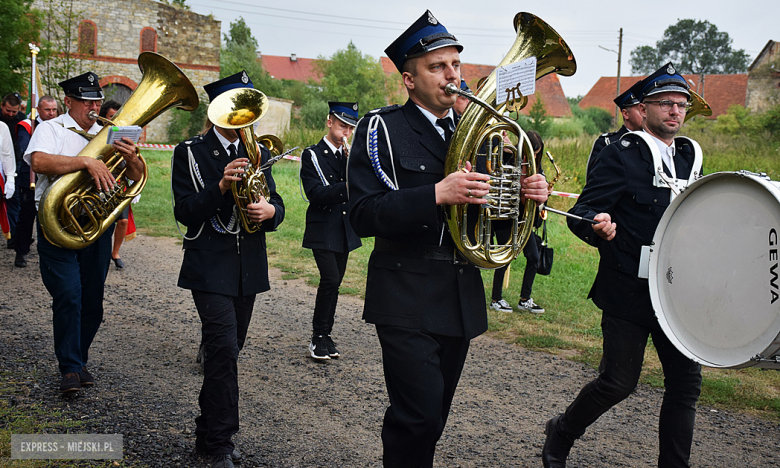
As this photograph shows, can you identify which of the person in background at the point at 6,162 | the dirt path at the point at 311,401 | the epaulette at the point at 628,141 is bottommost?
the dirt path at the point at 311,401

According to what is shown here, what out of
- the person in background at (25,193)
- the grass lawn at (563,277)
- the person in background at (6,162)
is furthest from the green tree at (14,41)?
the person in background at (6,162)

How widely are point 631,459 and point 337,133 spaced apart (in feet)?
12.6

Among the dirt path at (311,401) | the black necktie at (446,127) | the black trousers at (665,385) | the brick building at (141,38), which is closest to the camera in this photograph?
the black necktie at (446,127)

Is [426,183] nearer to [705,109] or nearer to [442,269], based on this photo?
[442,269]

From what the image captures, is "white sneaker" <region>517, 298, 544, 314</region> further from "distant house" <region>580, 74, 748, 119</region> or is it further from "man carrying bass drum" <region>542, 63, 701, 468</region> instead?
"distant house" <region>580, 74, 748, 119</region>

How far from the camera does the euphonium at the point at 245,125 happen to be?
3.94 m

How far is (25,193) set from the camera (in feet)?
30.8

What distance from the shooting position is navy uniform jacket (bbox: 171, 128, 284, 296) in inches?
154

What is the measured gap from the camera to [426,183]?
2.90 meters

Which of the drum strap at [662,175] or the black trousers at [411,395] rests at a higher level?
the drum strap at [662,175]

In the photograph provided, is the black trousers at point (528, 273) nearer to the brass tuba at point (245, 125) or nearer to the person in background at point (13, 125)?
the brass tuba at point (245, 125)

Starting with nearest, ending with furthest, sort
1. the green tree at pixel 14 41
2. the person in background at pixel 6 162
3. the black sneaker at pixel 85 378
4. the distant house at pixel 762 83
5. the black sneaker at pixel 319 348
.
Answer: the black sneaker at pixel 85 378 → the black sneaker at pixel 319 348 → the person in background at pixel 6 162 → the green tree at pixel 14 41 → the distant house at pixel 762 83

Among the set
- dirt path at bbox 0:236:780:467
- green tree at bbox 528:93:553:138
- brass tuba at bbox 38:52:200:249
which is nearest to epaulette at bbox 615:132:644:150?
dirt path at bbox 0:236:780:467

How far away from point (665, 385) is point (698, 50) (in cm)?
8799
